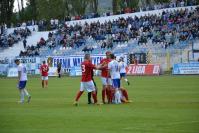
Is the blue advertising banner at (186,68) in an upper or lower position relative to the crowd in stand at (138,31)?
lower

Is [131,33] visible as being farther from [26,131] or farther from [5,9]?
[26,131]

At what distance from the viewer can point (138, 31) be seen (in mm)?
69875

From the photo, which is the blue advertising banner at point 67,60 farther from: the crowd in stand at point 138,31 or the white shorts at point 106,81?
the white shorts at point 106,81

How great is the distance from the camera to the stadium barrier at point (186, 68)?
58.2m

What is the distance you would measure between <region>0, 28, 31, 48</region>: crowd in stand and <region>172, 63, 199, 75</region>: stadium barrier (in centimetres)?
3125

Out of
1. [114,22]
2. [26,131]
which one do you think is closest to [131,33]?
[114,22]

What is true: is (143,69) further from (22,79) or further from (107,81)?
(107,81)

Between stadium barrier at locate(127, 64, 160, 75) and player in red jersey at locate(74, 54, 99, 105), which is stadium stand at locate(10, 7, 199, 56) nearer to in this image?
stadium barrier at locate(127, 64, 160, 75)

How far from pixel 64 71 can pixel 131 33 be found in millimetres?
8872

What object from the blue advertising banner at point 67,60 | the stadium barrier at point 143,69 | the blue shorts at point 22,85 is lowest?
the stadium barrier at point 143,69

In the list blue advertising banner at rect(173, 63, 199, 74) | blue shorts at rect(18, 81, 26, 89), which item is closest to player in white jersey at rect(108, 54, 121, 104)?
blue shorts at rect(18, 81, 26, 89)

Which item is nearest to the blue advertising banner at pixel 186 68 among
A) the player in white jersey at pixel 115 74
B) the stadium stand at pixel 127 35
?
the stadium stand at pixel 127 35

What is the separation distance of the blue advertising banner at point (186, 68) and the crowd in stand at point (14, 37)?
Result: 31250 millimetres

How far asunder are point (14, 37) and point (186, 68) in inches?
1337
